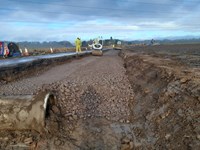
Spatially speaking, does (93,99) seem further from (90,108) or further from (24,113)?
(24,113)

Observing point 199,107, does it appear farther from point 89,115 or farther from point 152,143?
point 89,115

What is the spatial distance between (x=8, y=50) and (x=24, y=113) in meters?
23.6

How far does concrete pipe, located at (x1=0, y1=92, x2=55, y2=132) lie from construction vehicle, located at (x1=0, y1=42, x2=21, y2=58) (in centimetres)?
2240

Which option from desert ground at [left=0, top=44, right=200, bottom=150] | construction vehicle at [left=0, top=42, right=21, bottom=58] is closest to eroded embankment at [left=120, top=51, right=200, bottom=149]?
desert ground at [left=0, top=44, right=200, bottom=150]

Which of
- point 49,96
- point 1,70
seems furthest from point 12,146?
point 1,70

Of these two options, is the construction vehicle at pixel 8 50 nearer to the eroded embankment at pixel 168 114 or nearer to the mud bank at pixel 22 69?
the mud bank at pixel 22 69

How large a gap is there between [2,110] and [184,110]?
14.9 ft

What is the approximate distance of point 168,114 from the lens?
27.3 feet

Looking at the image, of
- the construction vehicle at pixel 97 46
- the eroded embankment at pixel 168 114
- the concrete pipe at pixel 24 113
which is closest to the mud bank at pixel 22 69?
the concrete pipe at pixel 24 113

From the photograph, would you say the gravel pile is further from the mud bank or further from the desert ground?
the mud bank

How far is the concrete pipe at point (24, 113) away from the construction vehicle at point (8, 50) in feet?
73.5

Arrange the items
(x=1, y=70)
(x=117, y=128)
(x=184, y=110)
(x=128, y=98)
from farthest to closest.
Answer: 1. (x=1, y=70)
2. (x=128, y=98)
3. (x=117, y=128)
4. (x=184, y=110)

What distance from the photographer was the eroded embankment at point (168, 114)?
22.6ft

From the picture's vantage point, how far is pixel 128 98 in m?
11.4
